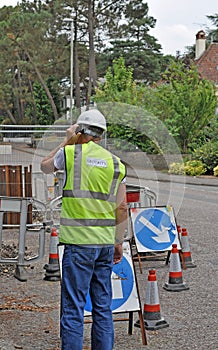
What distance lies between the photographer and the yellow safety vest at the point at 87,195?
5395 mm

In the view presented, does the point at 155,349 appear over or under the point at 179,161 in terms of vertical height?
over

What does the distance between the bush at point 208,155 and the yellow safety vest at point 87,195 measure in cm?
2750

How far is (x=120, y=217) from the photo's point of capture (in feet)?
18.7

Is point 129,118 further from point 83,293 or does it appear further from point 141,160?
point 83,293

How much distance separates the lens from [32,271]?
31.8ft

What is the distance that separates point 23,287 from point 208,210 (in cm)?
989

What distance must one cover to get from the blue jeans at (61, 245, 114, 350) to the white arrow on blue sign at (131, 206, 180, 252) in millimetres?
4127

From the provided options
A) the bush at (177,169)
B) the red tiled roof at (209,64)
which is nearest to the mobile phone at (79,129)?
the bush at (177,169)

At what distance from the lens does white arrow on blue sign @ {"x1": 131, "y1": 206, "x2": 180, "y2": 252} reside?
31.9 ft

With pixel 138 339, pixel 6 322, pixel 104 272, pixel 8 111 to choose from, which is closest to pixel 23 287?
pixel 6 322

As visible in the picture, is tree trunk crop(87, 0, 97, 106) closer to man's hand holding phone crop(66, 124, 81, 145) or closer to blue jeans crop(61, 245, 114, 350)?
man's hand holding phone crop(66, 124, 81, 145)

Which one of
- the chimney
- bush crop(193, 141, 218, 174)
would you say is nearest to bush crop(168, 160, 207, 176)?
bush crop(193, 141, 218, 174)

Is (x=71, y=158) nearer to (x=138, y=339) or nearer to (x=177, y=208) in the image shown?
(x=138, y=339)

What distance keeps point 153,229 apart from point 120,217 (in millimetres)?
4181
